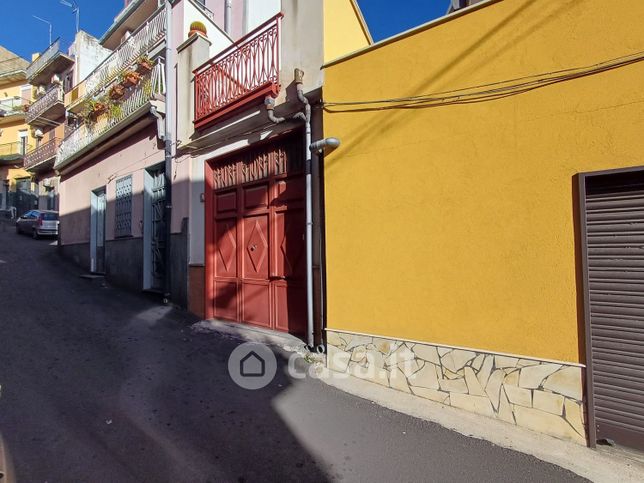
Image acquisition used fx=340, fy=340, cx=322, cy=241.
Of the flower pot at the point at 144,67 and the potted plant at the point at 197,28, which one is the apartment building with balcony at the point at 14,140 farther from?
the potted plant at the point at 197,28

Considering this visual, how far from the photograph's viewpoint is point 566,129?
10.4ft

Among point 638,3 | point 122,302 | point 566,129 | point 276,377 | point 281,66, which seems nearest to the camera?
point 638,3

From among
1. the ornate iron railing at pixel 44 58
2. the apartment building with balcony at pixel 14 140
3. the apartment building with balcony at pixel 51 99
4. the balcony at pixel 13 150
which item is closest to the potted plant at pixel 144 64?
the apartment building with balcony at pixel 51 99

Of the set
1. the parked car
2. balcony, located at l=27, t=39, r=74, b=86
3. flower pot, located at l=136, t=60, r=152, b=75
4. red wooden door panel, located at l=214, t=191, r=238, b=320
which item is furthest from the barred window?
balcony, located at l=27, t=39, r=74, b=86

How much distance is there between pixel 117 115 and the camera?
9758 millimetres

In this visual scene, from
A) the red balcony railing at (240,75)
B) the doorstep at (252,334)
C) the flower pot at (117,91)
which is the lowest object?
the doorstep at (252,334)

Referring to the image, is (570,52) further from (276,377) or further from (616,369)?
(276,377)

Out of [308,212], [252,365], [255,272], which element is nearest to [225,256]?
[255,272]

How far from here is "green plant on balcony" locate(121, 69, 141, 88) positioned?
→ 905cm

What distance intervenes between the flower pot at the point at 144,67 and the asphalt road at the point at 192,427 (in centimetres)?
683

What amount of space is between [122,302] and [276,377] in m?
5.34

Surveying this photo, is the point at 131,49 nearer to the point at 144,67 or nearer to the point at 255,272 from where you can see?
the point at 144,67

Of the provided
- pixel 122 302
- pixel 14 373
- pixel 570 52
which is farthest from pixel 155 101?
pixel 570 52

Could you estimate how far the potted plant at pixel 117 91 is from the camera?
31.7 ft
